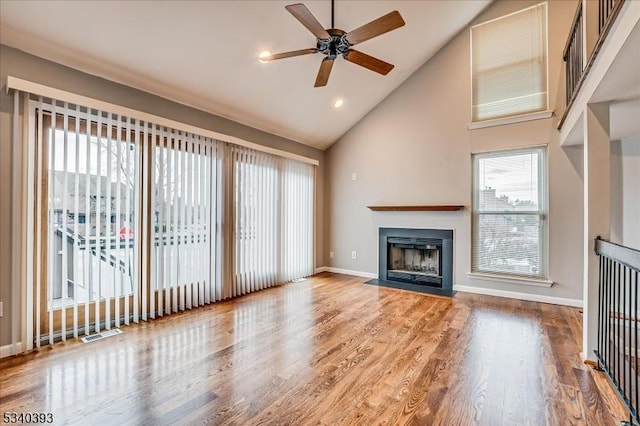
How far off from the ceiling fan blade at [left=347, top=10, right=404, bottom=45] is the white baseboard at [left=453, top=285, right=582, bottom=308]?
149 inches

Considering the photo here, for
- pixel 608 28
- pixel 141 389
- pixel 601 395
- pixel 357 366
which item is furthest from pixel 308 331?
pixel 608 28

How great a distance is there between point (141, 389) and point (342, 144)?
5.01 m

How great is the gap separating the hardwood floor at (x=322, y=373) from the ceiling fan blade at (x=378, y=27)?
2721 mm

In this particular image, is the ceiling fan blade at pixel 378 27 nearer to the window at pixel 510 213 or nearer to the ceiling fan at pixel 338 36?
the ceiling fan at pixel 338 36

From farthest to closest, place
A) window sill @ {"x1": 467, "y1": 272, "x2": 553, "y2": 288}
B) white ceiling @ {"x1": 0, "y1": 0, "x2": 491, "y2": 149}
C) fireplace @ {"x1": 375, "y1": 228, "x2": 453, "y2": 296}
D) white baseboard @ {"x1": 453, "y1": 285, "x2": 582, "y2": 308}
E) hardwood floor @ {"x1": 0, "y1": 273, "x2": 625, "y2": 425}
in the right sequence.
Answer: fireplace @ {"x1": 375, "y1": 228, "x2": 453, "y2": 296}, window sill @ {"x1": 467, "y1": 272, "x2": 553, "y2": 288}, white baseboard @ {"x1": 453, "y1": 285, "x2": 582, "y2": 308}, white ceiling @ {"x1": 0, "y1": 0, "x2": 491, "y2": 149}, hardwood floor @ {"x1": 0, "y1": 273, "x2": 625, "y2": 425}

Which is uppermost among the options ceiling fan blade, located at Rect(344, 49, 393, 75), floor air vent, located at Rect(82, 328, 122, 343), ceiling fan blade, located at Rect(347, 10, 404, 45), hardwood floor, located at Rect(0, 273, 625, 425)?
ceiling fan blade, located at Rect(347, 10, 404, 45)

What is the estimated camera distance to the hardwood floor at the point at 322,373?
183cm

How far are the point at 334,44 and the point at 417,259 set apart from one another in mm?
3726

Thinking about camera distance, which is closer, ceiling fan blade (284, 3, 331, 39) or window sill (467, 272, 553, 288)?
ceiling fan blade (284, 3, 331, 39)

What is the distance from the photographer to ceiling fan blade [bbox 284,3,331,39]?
2.27m

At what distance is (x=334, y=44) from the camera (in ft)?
9.25

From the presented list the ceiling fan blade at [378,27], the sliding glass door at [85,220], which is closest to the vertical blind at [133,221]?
the sliding glass door at [85,220]

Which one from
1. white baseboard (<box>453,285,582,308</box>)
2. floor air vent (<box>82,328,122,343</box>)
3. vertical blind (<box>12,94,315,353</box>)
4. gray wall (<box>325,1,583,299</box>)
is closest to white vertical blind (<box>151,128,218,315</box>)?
vertical blind (<box>12,94,315,353</box>)

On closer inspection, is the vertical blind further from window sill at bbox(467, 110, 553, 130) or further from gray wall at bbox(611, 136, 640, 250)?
gray wall at bbox(611, 136, 640, 250)
